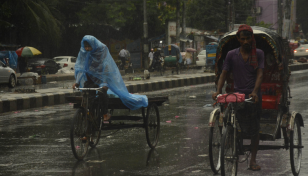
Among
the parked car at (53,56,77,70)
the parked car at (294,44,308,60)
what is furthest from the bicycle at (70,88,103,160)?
the parked car at (294,44,308,60)

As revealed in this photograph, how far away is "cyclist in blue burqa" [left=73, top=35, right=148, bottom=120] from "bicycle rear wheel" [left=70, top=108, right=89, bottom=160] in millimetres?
463

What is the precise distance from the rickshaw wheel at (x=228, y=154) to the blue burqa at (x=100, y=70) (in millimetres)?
2595

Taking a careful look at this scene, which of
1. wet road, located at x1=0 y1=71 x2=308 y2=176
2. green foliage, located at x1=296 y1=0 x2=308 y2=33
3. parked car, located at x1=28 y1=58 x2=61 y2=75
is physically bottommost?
wet road, located at x1=0 y1=71 x2=308 y2=176

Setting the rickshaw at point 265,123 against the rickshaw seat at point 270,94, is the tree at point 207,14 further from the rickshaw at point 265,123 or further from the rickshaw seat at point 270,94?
the rickshaw at point 265,123

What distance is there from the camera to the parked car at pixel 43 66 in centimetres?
3228

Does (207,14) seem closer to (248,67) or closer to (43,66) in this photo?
(43,66)

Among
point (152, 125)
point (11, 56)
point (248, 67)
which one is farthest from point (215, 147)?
point (11, 56)

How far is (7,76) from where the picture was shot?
2270 cm

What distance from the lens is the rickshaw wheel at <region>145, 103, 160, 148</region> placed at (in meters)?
7.79

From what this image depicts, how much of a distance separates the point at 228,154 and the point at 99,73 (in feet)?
9.53

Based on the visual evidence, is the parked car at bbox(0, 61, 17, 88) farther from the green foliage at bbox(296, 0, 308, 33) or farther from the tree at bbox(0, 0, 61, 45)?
the green foliage at bbox(296, 0, 308, 33)

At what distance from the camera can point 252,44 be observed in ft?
18.3

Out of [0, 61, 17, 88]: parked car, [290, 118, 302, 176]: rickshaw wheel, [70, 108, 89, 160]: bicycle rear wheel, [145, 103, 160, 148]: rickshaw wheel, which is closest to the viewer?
[290, 118, 302, 176]: rickshaw wheel

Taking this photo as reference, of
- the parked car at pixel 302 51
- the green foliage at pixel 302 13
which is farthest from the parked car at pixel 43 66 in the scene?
the green foliage at pixel 302 13
